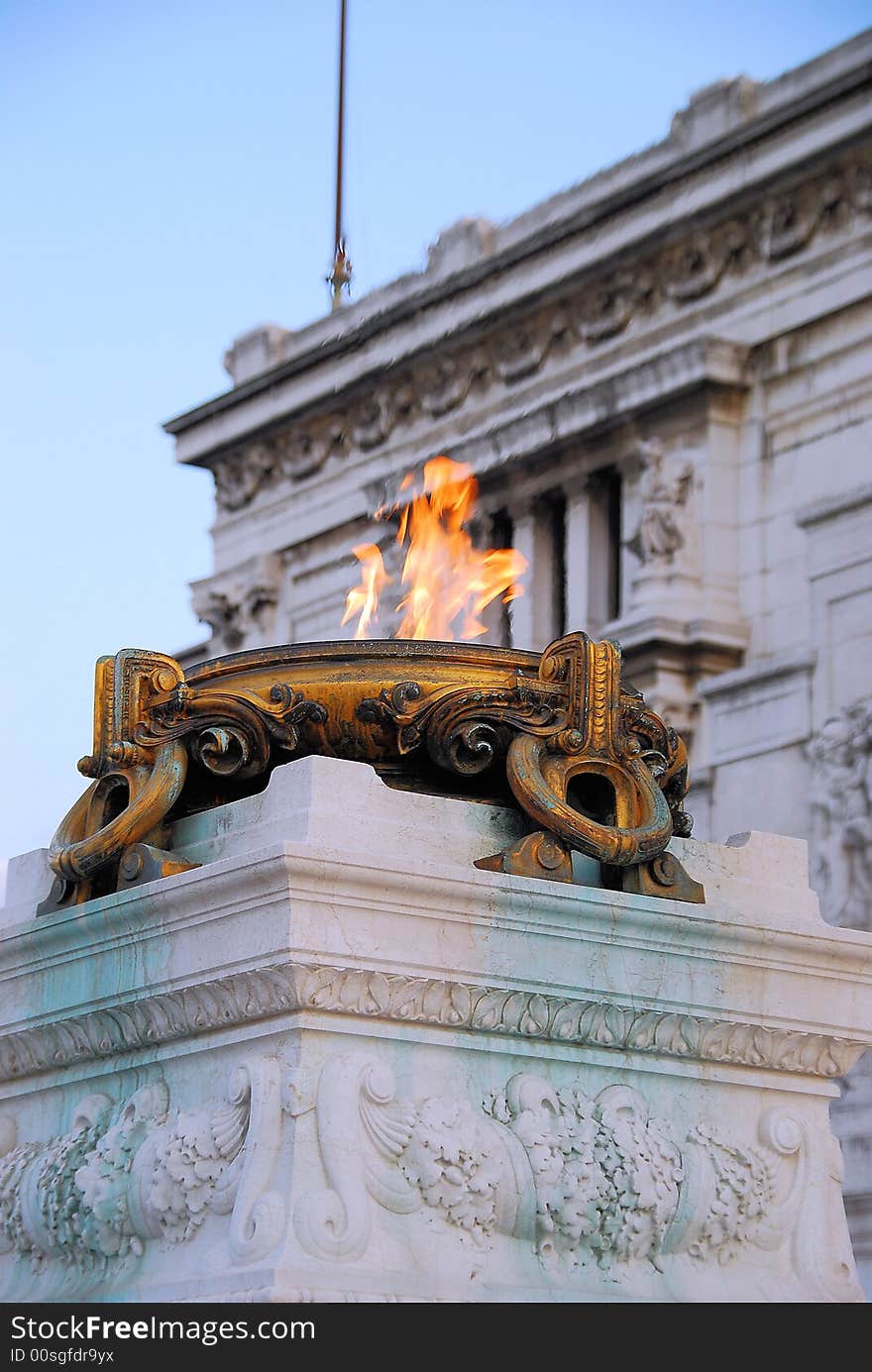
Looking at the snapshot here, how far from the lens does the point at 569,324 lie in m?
23.0

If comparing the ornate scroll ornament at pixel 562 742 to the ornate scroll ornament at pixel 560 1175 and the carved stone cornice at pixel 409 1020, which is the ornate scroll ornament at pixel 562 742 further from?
the ornate scroll ornament at pixel 560 1175

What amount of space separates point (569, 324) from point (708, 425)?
2.13m

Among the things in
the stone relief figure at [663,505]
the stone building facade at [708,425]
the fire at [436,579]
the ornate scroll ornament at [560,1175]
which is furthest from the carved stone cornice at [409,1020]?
the stone relief figure at [663,505]

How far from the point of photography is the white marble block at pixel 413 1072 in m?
6.05

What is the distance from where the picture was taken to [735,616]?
2125cm

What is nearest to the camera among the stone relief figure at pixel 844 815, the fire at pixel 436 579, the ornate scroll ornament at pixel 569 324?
the fire at pixel 436 579

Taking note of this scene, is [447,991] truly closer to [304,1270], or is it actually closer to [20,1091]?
[304,1270]

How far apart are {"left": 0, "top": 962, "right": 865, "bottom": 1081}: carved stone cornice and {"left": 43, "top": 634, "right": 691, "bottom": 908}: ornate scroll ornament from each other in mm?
365

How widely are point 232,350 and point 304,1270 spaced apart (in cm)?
2283

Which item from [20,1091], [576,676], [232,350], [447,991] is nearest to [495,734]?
[576,676]

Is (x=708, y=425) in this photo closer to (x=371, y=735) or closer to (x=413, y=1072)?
(x=371, y=735)

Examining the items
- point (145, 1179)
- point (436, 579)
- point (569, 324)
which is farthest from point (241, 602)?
point (145, 1179)

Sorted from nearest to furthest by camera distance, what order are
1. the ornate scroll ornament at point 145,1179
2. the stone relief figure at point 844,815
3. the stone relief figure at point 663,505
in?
1. the ornate scroll ornament at point 145,1179
2. the stone relief figure at point 844,815
3. the stone relief figure at point 663,505
